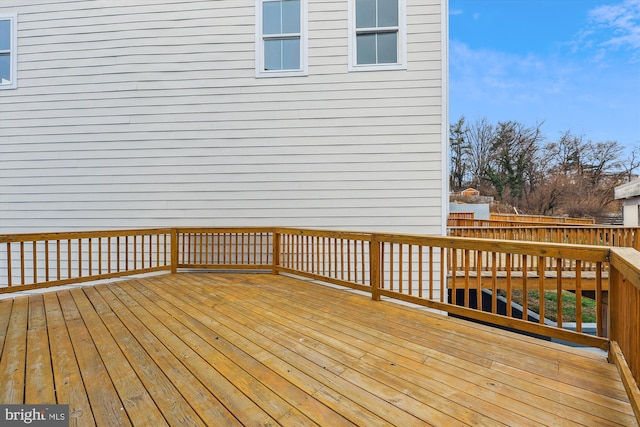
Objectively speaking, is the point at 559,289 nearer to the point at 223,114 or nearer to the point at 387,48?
the point at 387,48

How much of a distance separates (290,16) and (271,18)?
0.33 m

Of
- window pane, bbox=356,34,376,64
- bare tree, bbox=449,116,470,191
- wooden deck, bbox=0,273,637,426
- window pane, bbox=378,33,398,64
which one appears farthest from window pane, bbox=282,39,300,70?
bare tree, bbox=449,116,470,191

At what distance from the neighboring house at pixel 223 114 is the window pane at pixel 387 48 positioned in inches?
0.7

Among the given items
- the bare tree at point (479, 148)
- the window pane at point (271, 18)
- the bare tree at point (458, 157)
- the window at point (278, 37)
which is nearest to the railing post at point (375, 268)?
the window at point (278, 37)

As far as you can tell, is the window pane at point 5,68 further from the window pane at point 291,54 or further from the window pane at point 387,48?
the window pane at point 387,48

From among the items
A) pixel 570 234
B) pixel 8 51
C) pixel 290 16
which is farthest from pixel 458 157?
pixel 8 51

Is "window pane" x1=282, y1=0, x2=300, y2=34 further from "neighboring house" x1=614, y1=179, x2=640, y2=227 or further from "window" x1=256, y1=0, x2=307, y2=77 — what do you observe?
"neighboring house" x1=614, y1=179, x2=640, y2=227

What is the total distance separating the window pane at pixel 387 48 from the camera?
15.5ft

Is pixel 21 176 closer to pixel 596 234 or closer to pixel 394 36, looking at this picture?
pixel 394 36

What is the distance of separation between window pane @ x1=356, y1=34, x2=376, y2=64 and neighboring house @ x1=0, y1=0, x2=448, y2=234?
3cm

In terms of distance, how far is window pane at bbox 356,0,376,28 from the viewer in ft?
15.6

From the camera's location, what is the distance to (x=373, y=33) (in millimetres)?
4758

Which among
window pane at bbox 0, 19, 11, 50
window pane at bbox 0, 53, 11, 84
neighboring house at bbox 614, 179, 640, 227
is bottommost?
neighboring house at bbox 614, 179, 640, 227

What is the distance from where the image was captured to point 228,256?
16.2 ft
